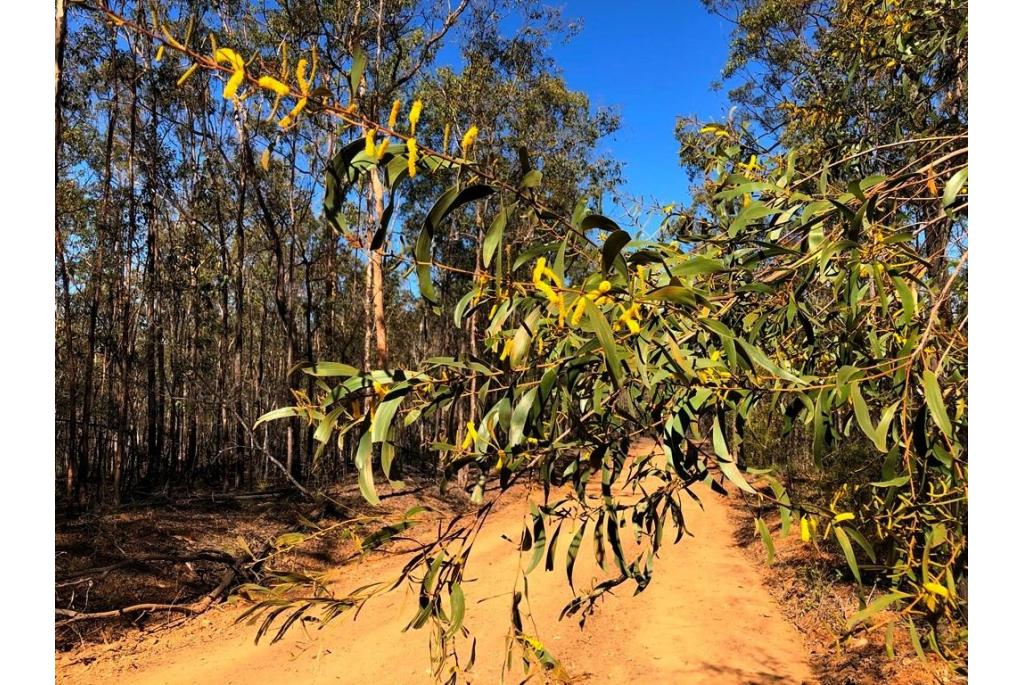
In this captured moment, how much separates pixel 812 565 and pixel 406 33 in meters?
11.5

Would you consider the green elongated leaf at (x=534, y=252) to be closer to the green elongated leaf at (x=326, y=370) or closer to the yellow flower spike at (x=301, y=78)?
the green elongated leaf at (x=326, y=370)

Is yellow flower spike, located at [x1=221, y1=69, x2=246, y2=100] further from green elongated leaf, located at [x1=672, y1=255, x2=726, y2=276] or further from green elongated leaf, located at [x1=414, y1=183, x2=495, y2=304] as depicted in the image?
green elongated leaf, located at [x1=672, y1=255, x2=726, y2=276]

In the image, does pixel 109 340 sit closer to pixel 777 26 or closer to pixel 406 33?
pixel 406 33

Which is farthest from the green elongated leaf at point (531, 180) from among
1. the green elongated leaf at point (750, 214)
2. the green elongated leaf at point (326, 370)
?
the green elongated leaf at point (750, 214)

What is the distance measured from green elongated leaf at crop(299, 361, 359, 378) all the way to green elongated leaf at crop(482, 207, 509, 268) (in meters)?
0.25

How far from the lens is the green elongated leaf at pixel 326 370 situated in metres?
0.82

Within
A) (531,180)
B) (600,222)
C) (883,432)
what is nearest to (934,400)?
(883,432)

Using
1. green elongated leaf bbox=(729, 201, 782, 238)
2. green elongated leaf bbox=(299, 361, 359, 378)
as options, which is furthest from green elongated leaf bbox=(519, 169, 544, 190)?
green elongated leaf bbox=(729, 201, 782, 238)

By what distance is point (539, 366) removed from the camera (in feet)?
3.20

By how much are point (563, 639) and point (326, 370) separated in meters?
5.04

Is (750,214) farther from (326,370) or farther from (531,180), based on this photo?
(326,370)

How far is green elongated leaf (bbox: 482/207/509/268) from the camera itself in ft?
2.67

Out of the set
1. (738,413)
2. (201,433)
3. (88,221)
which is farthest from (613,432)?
(201,433)

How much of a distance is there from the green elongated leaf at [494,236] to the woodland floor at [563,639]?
2979 mm
